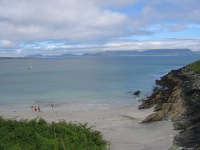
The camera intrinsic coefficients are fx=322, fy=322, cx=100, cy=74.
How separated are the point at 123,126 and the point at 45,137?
10110 mm

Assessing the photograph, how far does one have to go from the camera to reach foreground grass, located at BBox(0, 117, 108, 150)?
684 inches

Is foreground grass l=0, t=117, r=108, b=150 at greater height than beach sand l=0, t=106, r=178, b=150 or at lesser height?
greater

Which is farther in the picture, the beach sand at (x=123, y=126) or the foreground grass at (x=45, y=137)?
the beach sand at (x=123, y=126)

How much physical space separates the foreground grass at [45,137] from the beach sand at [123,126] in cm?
199

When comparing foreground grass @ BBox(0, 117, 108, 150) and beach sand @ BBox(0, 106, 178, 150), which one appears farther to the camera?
beach sand @ BBox(0, 106, 178, 150)

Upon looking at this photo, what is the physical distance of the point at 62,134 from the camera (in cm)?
2044

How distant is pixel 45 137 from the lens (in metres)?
19.2

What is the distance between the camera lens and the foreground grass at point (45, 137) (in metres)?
17.4

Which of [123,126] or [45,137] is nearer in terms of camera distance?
[45,137]

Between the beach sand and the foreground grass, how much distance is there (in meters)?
1.99

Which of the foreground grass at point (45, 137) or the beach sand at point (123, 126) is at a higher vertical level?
the foreground grass at point (45, 137)

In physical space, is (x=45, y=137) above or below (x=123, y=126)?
above

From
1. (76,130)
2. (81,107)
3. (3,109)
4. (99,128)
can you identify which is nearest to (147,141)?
(76,130)

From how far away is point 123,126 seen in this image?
1093 inches
